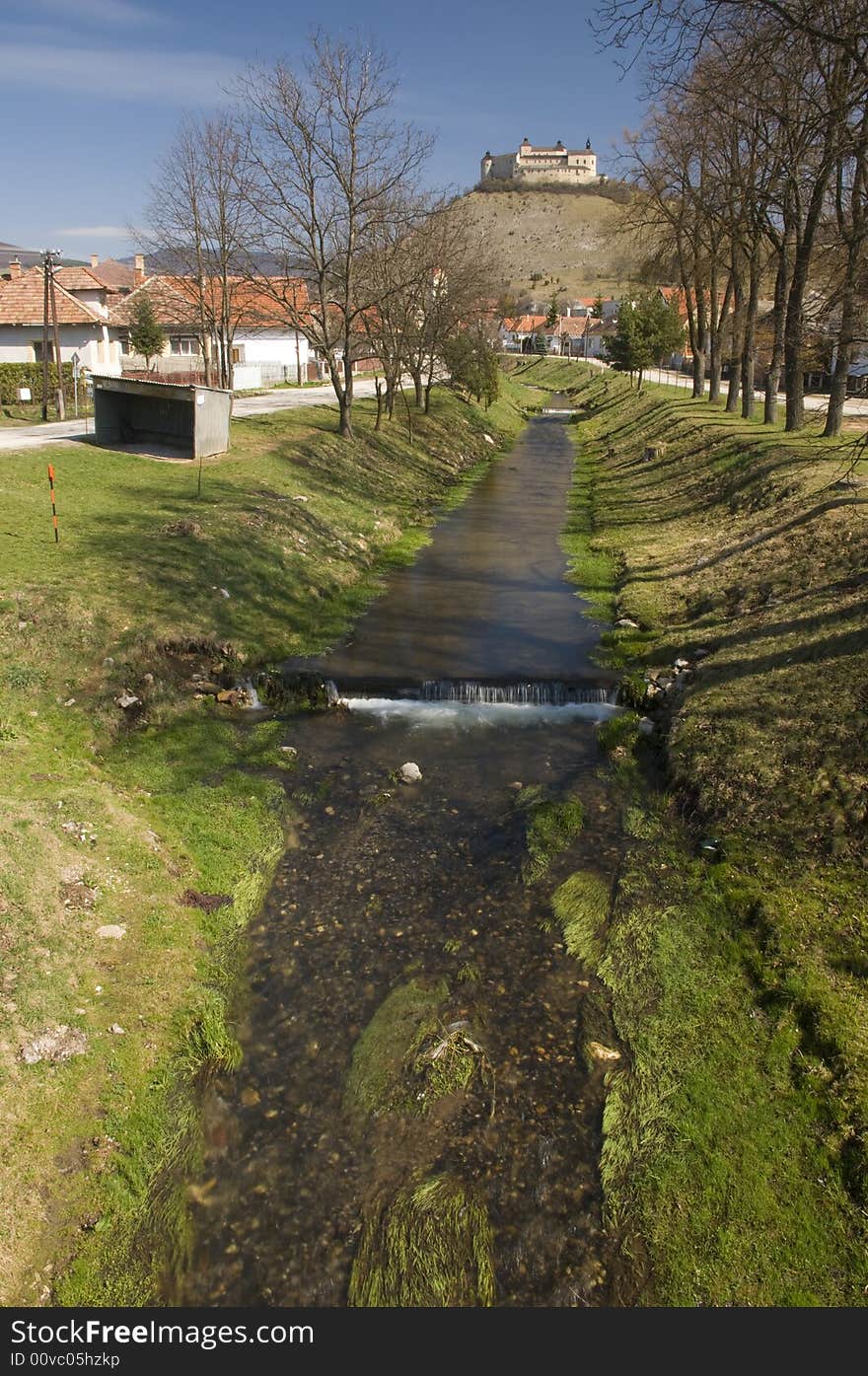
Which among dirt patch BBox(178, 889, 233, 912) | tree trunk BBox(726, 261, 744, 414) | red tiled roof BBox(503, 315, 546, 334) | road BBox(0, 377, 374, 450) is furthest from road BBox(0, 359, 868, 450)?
red tiled roof BBox(503, 315, 546, 334)

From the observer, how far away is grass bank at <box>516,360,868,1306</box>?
614 centimetres

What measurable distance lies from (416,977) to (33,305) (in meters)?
47.4

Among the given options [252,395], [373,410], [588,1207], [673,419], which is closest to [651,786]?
[588,1207]

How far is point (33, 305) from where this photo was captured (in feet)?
148

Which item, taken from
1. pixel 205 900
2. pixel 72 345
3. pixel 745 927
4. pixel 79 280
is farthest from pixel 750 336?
pixel 79 280

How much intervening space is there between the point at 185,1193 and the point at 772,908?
19.9 ft

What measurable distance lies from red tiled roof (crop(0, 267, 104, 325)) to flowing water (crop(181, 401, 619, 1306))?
124ft

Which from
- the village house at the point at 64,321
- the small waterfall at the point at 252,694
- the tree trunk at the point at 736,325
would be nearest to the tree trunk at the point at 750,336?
the tree trunk at the point at 736,325

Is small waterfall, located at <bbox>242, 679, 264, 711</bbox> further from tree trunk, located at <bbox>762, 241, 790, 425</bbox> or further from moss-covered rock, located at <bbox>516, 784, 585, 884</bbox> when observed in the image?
tree trunk, located at <bbox>762, 241, 790, 425</bbox>

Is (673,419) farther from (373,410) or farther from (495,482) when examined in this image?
(373,410)

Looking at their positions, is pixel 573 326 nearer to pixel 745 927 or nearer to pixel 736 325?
pixel 736 325

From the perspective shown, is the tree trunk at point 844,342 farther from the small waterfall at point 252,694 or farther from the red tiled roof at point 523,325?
the red tiled roof at point 523,325

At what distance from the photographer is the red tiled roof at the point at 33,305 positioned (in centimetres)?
4444

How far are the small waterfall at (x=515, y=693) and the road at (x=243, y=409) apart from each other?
1649 centimetres
